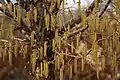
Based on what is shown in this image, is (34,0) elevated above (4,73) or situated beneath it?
elevated above

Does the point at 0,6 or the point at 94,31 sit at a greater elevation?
the point at 0,6

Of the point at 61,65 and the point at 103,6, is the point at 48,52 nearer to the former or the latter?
the point at 61,65

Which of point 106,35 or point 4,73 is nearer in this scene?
point 106,35

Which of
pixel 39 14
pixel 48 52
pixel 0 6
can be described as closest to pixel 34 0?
pixel 39 14

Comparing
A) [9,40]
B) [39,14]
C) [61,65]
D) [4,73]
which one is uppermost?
[39,14]

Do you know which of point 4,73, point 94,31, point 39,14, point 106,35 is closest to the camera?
point 94,31

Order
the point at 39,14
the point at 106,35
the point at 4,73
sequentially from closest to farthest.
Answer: the point at 106,35, the point at 39,14, the point at 4,73

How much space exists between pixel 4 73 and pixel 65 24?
227 centimetres


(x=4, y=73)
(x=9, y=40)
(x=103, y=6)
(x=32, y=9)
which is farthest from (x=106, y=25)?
(x=4, y=73)

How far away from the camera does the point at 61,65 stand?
2170 mm

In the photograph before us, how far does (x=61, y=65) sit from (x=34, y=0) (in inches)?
20.2

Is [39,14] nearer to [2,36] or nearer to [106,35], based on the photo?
[2,36]

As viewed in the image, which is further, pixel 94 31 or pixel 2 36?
pixel 2 36

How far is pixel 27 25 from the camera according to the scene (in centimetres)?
221
